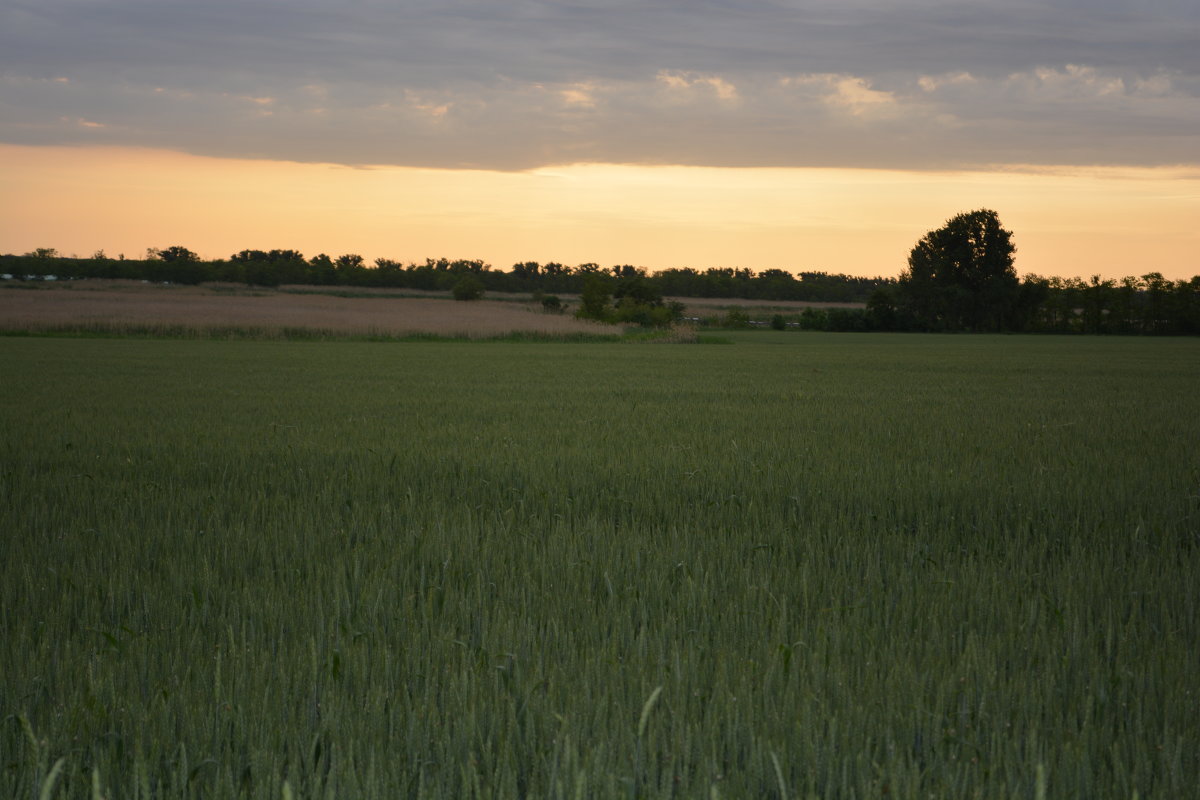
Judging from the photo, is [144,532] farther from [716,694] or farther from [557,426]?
[557,426]

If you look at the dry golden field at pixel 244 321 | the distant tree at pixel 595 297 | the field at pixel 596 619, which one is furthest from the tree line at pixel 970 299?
the field at pixel 596 619

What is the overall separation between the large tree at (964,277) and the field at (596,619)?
9150 centimetres

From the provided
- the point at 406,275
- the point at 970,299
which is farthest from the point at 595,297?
the point at 406,275

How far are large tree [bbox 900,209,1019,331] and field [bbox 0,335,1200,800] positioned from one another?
91.5 meters

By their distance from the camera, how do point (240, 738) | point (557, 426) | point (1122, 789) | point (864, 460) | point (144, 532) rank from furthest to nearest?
point (557, 426) → point (864, 460) → point (144, 532) → point (240, 738) → point (1122, 789)

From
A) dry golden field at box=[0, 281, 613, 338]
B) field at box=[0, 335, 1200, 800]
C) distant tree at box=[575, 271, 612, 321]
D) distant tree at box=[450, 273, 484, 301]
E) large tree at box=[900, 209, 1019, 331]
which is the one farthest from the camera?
distant tree at box=[450, 273, 484, 301]

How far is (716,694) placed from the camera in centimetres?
317

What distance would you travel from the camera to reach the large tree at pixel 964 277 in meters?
94.9

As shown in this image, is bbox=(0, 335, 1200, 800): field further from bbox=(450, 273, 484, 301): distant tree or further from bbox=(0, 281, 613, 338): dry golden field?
bbox=(450, 273, 484, 301): distant tree

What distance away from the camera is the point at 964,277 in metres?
98.7

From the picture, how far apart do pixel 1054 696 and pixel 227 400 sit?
1499cm

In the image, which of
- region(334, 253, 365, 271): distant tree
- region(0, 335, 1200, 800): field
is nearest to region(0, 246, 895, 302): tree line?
region(334, 253, 365, 271): distant tree

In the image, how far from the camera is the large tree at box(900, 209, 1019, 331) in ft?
311

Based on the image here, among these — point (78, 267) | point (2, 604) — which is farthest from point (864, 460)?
point (78, 267)
